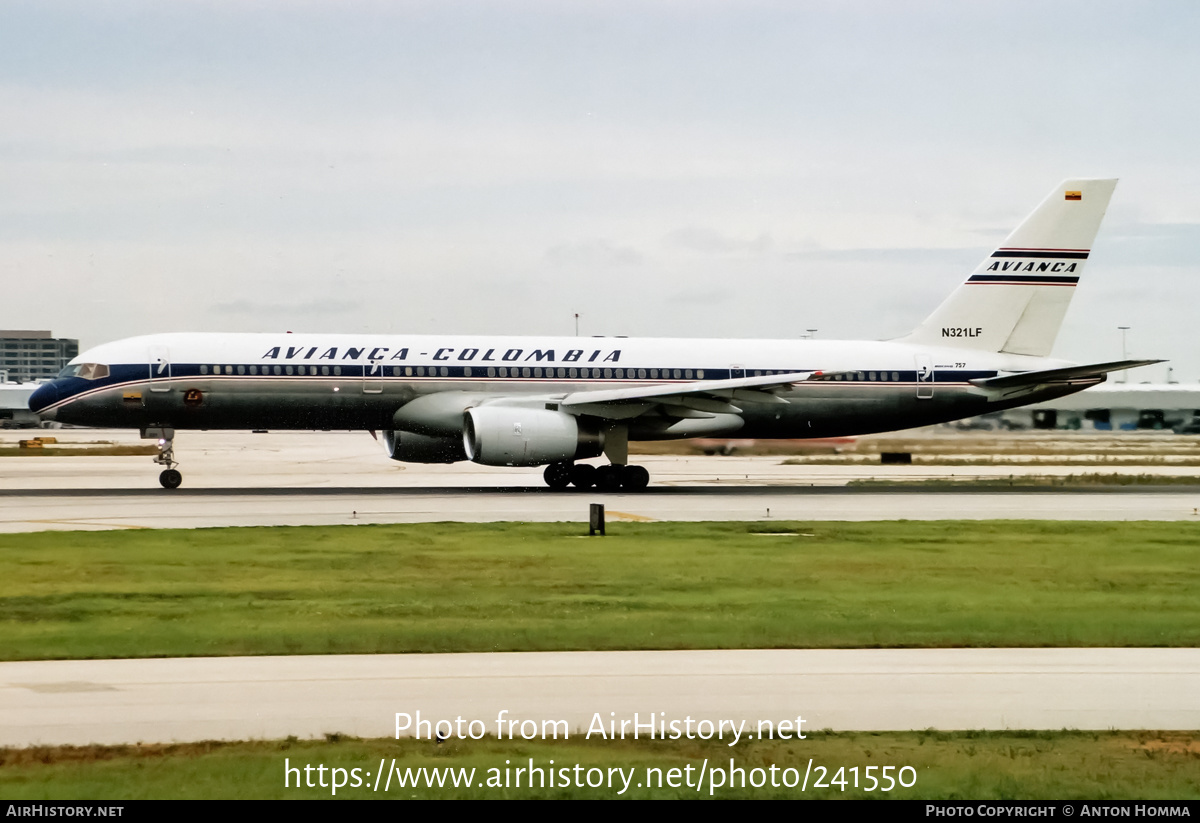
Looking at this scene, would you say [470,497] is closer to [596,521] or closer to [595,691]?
[596,521]

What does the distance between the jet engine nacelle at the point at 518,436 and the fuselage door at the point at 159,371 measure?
7.95 meters

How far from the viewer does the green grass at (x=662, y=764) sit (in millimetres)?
8836

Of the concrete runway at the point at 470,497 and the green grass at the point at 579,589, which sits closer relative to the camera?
the green grass at the point at 579,589

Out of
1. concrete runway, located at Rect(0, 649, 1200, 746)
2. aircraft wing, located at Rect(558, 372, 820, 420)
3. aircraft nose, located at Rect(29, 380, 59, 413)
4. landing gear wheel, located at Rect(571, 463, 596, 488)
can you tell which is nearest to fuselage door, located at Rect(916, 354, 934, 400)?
aircraft wing, located at Rect(558, 372, 820, 420)

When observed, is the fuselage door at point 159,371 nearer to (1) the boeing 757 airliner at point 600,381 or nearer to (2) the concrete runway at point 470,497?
(1) the boeing 757 airliner at point 600,381

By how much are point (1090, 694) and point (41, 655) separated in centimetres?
955

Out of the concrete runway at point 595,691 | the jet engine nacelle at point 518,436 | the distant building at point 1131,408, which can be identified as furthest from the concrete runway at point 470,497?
the distant building at point 1131,408

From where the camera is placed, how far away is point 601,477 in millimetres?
39344

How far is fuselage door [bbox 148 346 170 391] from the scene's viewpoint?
3688 centimetres

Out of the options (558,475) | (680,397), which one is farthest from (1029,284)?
(558,475)

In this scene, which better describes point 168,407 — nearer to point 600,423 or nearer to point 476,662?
point 600,423

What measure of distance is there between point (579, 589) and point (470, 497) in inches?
716

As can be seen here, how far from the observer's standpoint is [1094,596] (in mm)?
17938

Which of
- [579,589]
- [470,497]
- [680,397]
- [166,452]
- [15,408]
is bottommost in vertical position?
[579,589]
